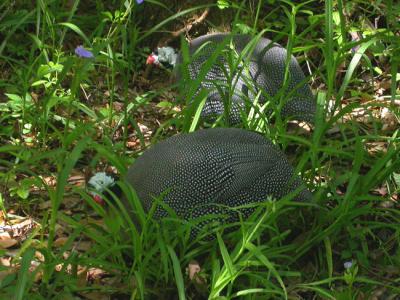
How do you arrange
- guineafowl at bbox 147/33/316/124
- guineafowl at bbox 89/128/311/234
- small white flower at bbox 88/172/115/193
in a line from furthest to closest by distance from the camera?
guineafowl at bbox 147/33/316/124 < small white flower at bbox 88/172/115/193 < guineafowl at bbox 89/128/311/234

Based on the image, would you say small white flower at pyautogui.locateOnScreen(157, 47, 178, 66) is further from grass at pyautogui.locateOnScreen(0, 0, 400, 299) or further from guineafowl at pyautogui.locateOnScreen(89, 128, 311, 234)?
guineafowl at pyautogui.locateOnScreen(89, 128, 311, 234)

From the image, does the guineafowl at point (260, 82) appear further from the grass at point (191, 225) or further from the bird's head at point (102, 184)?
the bird's head at point (102, 184)

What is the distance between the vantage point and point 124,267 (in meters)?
2.77

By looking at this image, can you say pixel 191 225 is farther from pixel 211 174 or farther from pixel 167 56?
pixel 167 56

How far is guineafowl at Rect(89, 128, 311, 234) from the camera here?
114 inches

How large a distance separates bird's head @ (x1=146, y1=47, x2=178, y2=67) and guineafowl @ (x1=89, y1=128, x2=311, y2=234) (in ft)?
4.79

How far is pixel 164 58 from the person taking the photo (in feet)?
14.7

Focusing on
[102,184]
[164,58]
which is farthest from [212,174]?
[164,58]

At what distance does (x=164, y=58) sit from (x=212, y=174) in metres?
1.70

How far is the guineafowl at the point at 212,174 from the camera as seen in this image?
9.53 feet

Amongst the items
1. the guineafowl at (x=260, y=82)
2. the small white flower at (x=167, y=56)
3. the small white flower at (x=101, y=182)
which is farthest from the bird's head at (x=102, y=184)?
the small white flower at (x=167, y=56)

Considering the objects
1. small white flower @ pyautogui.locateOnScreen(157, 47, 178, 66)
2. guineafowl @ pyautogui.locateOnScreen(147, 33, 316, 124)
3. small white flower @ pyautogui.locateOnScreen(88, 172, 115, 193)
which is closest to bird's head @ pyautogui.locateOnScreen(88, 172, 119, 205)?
small white flower @ pyautogui.locateOnScreen(88, 172, 115, 193)

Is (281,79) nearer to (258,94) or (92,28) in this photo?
(258,94)

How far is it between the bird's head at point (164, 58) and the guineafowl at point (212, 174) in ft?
4.79
